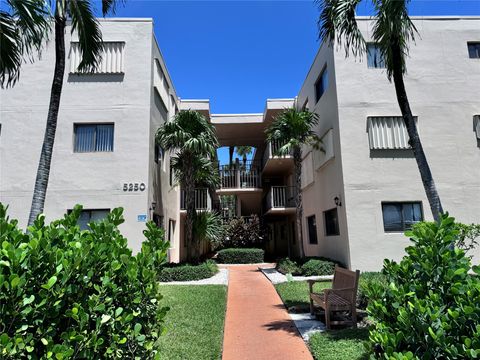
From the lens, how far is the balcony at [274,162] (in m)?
19.1

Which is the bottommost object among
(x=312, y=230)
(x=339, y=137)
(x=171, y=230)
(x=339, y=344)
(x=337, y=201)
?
(x=339, y=344)

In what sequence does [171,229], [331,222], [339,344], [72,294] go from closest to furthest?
[72,294] → [339,344] → [331,222] → [171,229]

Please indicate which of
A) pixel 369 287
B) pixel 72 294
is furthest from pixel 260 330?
pixel 72 294

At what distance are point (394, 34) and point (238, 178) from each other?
51.1 ft

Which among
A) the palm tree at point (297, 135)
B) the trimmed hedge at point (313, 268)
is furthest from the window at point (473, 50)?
the trimmed hedge at point (313, 268)

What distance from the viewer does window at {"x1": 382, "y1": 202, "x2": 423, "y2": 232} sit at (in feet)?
39.7

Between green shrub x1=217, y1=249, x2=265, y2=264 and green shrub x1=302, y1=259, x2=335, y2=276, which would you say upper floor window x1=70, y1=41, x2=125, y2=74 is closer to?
green shrub x1=302, y1=259, x2=335, y2=276

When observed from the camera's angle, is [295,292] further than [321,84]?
No

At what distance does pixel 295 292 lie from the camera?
945 centimetres

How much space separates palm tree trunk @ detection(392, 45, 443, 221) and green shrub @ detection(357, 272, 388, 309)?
1950mm

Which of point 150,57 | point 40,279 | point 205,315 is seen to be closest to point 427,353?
point 40,279

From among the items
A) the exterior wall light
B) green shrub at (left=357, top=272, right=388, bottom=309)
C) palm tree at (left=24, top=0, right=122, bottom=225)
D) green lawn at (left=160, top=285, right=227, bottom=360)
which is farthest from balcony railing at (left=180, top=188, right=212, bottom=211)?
palm tree at (left=24, top=0, right=122, bottom=225)

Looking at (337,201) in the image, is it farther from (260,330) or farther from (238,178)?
(238,178)

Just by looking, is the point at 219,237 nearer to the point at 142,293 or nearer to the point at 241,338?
the point at 241,338
